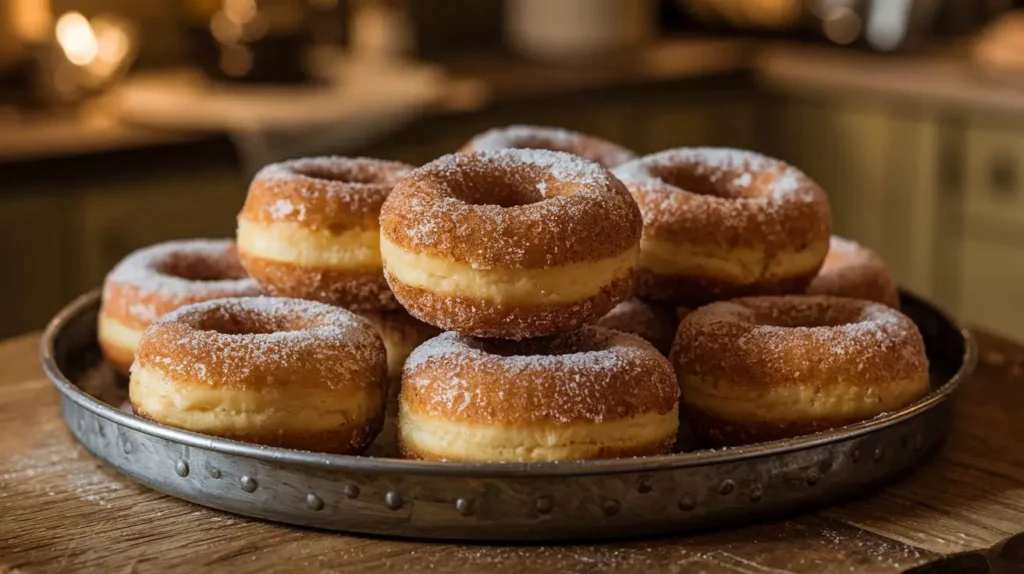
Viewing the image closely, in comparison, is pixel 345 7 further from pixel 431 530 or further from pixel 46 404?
pixel 431 530

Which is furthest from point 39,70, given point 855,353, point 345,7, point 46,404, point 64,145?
point 855,353

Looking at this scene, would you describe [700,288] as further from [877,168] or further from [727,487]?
[877,168]

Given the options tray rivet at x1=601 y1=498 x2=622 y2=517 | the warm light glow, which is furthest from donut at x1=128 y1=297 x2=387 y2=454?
the warm light glow

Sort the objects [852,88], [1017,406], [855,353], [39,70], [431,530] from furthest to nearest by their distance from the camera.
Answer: [852,88], [39,70], [1017,406], [855,353], [431,530]

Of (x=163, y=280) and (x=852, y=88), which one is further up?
(x=163, y=280)

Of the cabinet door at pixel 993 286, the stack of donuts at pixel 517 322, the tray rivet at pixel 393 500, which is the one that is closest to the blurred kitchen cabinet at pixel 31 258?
the stack of donuts at pixel 517 322

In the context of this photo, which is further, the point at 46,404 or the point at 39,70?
the point at 39,70

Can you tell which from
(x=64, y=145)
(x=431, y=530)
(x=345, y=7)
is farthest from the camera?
(x=345, y=7)
